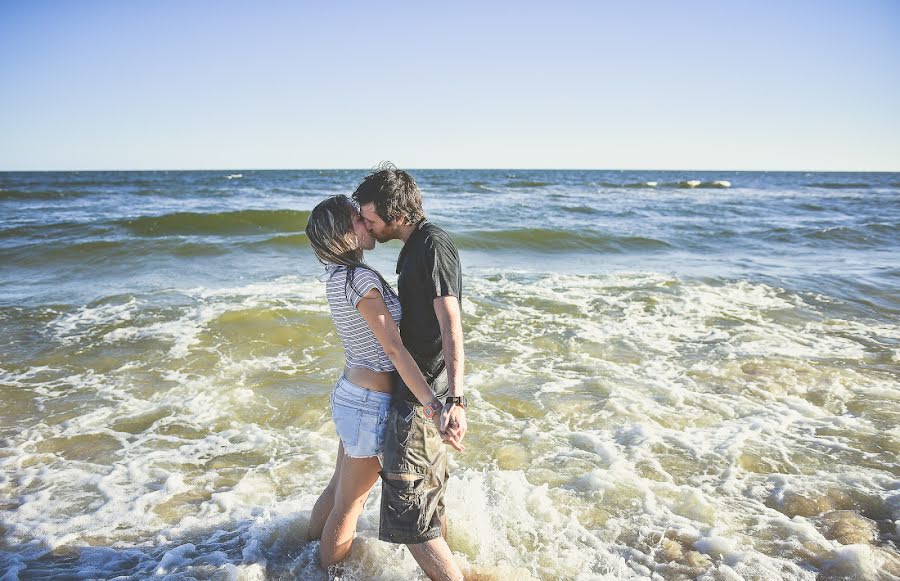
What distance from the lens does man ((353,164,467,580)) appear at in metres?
2.52

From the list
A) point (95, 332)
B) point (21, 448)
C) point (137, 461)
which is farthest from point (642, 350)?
point (95, 332)

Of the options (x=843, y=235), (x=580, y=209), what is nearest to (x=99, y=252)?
(x=580, y=209)

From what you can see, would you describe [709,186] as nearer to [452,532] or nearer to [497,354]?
[497,354]

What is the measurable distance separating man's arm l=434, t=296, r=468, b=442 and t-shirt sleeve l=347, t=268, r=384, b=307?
30cm

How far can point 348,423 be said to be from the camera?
2.73 meters

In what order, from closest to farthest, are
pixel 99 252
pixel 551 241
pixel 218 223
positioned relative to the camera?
pixel 99 252
pixel 551 241
pixel 218 223

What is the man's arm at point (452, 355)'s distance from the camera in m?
2.51

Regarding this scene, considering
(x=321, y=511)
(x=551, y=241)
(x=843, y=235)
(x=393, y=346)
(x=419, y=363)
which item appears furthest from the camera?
(x=843, y=235)

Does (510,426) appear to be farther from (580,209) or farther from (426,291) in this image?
(580,209)

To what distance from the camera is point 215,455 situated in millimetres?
4715

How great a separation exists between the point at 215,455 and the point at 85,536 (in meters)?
1.17

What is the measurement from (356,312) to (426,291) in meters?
0.36

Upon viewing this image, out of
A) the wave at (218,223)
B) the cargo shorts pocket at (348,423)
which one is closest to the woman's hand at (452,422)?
the cargo shorts pocket at (348,423)

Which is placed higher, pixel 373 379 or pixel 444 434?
pixel 373 379
